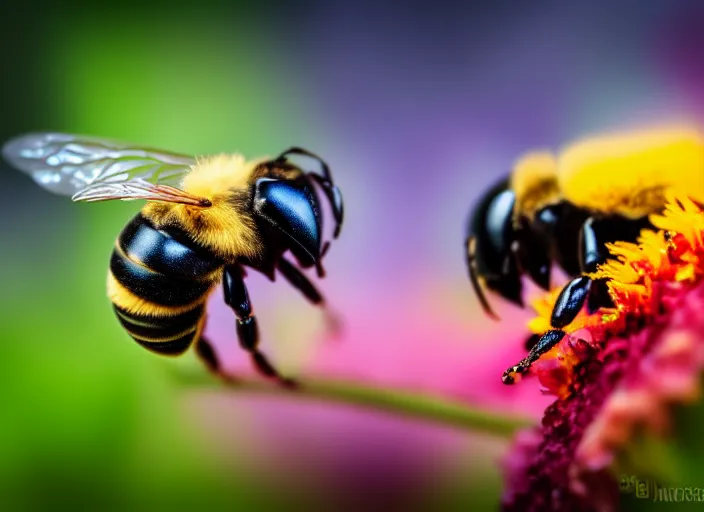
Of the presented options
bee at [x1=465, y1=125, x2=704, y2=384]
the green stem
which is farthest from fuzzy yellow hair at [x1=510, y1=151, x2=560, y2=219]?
the green stem

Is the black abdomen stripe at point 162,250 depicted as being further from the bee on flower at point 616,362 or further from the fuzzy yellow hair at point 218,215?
the bee on flower at point 616,362

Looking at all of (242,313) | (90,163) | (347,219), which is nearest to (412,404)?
(242,313)

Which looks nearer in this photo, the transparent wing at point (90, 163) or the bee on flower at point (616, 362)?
the bee on flower at point (616, 362)

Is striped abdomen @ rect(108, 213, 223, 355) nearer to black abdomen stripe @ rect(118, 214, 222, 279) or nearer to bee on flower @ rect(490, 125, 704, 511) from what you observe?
black abdomen stripe @ rect(118, 214, 222, 279)

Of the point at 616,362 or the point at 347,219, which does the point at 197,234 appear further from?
the point at 347,219

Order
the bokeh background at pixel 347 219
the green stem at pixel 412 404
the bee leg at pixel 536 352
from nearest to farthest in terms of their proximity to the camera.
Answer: the bee leg at pixel 536 352
the green stem at pixel 412 404
the bokeh background at pixel 347 219

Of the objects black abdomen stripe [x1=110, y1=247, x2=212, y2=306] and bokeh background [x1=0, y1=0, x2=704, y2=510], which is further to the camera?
bokeh background [x1=0, y1=0, x2=704, y2=510]

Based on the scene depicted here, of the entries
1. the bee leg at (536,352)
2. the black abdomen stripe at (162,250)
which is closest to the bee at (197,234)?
the black abdomen stripe at (162,250)
